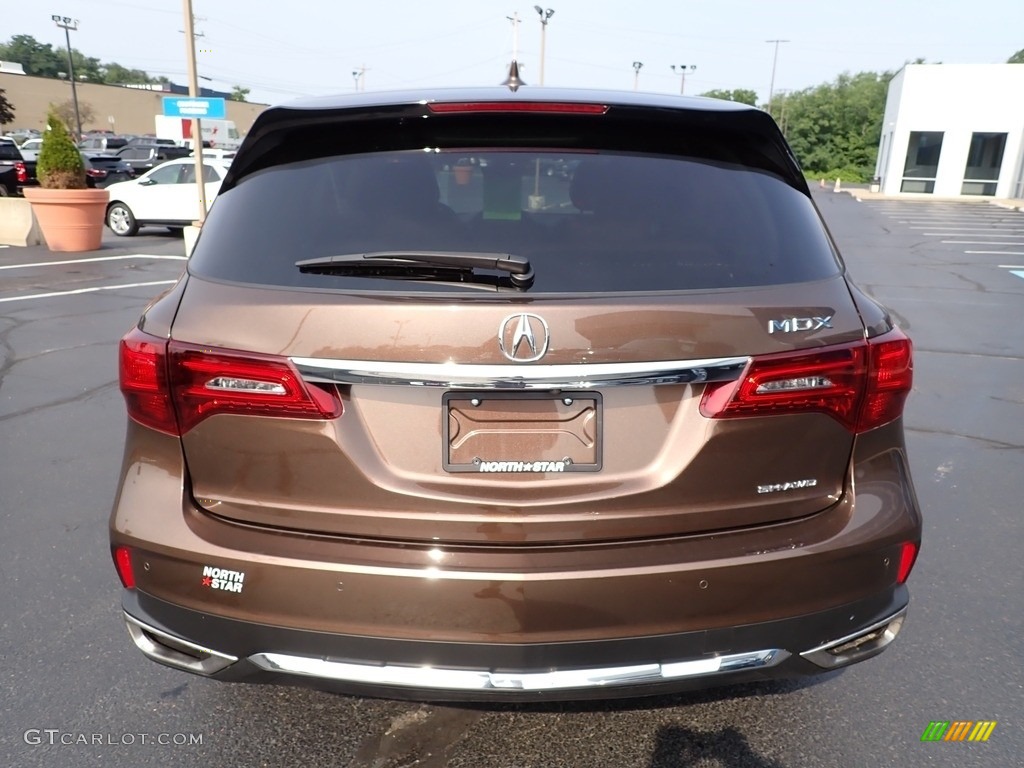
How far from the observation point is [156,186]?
1691cm

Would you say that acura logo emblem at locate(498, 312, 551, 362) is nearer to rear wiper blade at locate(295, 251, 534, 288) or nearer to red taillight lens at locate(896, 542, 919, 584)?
rear wiper blade at locate(295, 251, 534, 288)

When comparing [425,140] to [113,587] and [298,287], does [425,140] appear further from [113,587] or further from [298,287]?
[113,587]

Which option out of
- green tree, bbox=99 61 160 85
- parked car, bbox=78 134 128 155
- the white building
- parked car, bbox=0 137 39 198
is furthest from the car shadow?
green tree, bbox=99 61 160 85

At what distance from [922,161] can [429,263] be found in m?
45.7

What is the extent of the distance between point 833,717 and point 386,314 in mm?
2009

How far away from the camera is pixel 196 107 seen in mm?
15195

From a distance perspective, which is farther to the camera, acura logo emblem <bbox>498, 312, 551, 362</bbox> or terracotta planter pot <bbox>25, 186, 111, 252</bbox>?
terracotta planter pot <bbox>25, 186, 111, 252</bbox>

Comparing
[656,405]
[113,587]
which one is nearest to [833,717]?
[656,405]

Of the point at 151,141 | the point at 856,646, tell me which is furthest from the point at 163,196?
the point at 151,141

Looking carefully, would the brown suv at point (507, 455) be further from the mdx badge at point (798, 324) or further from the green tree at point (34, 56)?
the green tree at point (34, 56)

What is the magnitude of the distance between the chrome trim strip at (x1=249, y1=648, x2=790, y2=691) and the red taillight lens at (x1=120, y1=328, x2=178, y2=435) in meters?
0.65

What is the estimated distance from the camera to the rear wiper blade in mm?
1915

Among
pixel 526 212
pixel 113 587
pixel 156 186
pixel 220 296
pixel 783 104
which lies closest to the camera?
pixel 220 296

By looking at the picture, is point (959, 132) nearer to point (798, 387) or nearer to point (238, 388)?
point (798, 387)
